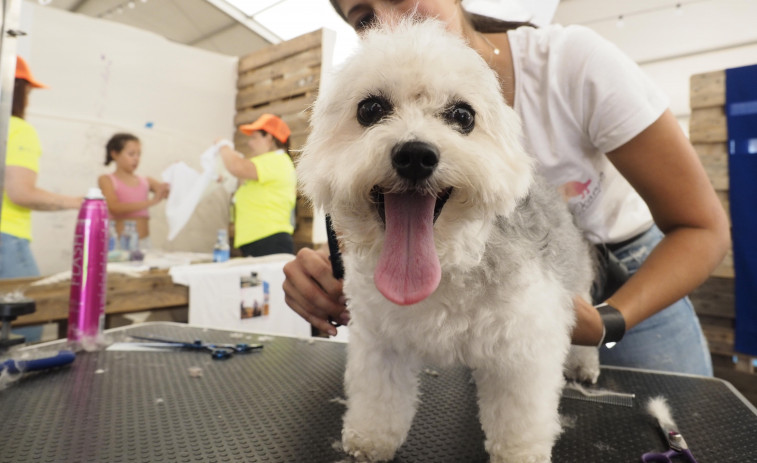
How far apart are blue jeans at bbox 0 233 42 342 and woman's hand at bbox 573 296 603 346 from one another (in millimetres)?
2482

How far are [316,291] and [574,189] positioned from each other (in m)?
0.64

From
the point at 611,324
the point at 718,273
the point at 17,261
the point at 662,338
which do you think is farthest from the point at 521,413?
the point at 17,261

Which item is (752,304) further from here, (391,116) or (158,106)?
(158,106)

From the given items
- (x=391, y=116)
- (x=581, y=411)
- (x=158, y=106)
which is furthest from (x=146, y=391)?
(x=158, y=106)

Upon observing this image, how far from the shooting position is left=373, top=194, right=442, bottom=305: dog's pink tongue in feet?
1.76

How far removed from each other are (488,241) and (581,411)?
462 millimetres

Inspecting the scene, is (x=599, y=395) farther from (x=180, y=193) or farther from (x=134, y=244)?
(x=180, y=193)

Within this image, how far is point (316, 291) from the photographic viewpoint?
39.7 inches

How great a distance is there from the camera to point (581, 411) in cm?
85

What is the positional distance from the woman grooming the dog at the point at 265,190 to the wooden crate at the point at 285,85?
22 centimetres

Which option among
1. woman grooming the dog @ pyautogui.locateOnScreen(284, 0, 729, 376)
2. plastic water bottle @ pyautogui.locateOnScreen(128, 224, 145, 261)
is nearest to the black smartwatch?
woman grooming the dog @ pyautogui.locateOnScreen(284, 0, 729, 376)

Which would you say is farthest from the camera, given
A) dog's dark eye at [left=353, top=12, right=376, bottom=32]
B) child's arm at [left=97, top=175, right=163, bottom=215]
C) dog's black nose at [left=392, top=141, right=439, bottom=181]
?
child's arm at [left=97, top=175, right=163, bottom=215]

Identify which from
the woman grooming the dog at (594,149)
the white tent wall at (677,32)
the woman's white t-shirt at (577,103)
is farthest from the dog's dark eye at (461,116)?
the white tent wall at (677,32)

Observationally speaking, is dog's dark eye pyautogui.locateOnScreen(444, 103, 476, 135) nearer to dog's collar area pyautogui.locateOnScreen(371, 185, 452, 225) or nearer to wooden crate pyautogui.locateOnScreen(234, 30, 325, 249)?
dog's collar area pyautogui.locateOnScreen(371, 185, 452, 225)
